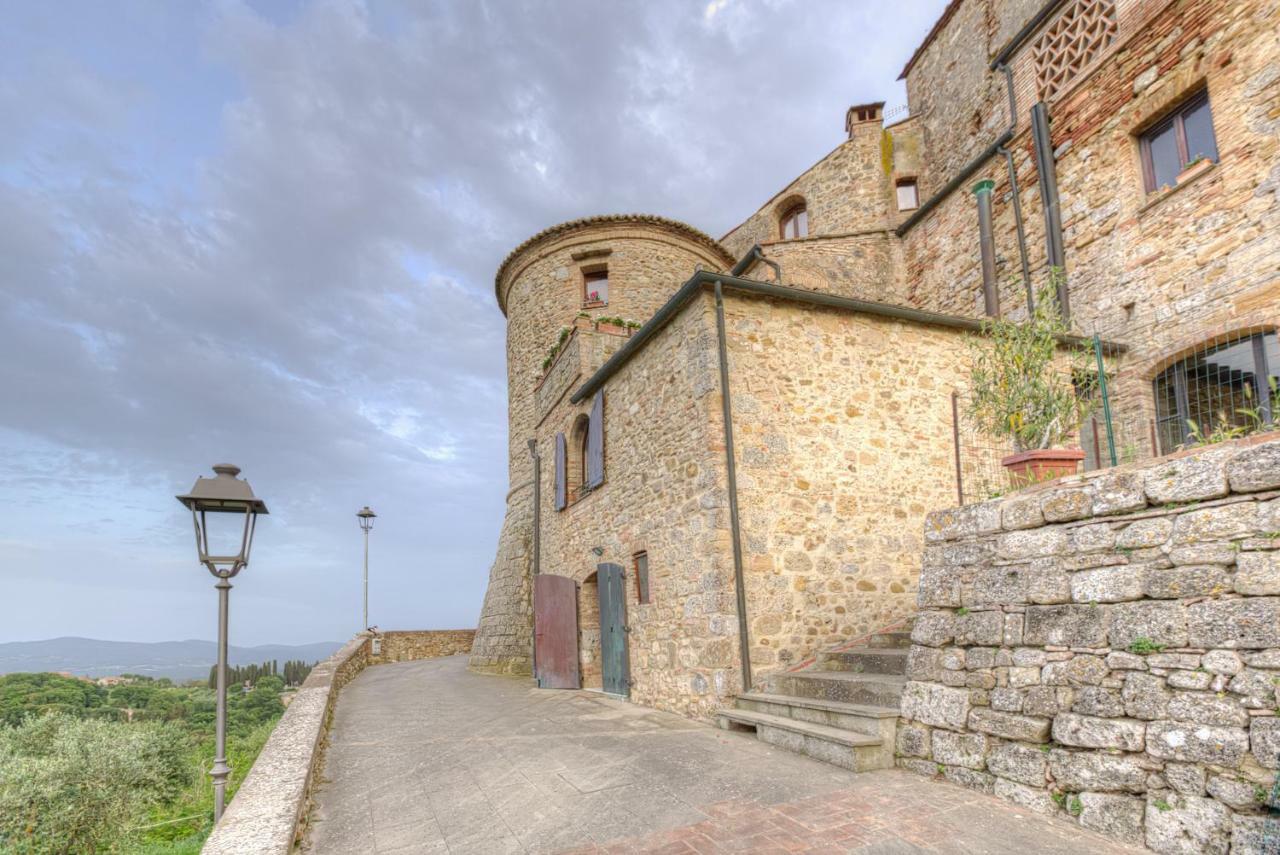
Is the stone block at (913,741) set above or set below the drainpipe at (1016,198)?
below

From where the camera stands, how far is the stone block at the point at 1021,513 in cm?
411

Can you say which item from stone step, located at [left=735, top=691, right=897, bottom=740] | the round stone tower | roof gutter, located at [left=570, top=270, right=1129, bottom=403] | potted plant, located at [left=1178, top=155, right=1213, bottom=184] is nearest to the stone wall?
stone step, located at [left=735, top=691, right=897, bottom=740]

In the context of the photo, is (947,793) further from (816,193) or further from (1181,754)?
(816,193)

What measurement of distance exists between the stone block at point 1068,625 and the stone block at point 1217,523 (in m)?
0.55

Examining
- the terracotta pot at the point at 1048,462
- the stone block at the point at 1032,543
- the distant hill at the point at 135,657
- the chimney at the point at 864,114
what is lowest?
the distant hill at the point at 135,657

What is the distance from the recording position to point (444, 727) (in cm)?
730

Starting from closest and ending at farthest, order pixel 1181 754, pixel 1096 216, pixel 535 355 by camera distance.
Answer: pixel 1181 754 < pixel 1096 216 < pixel 535 355

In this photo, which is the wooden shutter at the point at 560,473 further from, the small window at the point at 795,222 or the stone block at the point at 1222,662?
the stone block at the point at 1222,662

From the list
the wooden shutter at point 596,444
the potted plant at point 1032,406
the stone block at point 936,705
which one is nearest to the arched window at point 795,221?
the wooden shutter at point 596,444

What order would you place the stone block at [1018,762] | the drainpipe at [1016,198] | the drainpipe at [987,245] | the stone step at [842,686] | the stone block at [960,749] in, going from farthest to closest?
1. the drainpipe at [987,245]
2. the drainpipe at [1016,198]
3. the stone step at [842,686]
4. the stone block at [960,749]
5. the stone block at [1018,762]

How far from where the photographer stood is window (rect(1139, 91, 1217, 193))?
8.03 meters

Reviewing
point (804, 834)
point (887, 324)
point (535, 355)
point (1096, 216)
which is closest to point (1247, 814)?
point (804, 834)

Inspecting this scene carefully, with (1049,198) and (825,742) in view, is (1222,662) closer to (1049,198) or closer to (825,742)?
(825,742)

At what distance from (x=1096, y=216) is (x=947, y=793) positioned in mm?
8488
